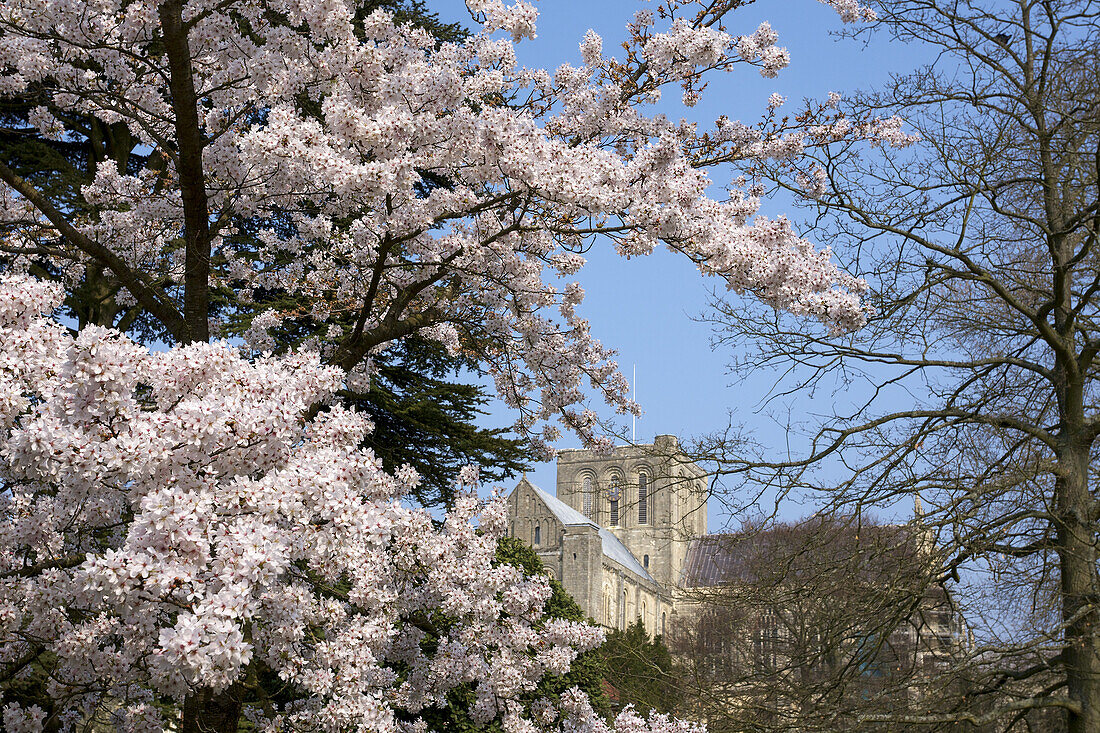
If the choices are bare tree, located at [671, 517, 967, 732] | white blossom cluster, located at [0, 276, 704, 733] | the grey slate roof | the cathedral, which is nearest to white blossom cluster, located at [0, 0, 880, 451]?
white blossom cluster, located at [0, 276, 704, 733]

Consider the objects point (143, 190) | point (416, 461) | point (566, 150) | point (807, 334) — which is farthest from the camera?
point (416, 461)

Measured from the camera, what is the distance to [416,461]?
1441 cm

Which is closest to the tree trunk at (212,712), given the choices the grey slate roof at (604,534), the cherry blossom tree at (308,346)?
the cherry blossom tree at (308,346)

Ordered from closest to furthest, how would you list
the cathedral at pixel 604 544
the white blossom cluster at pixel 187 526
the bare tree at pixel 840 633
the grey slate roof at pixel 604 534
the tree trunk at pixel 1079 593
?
1. the white blossom cluster at pixel 187 526
2. the tree trunk at pixel 1079 593
3. the bare tree at pixel 840 633
4. the cathedral at pixel 604 544
5. the grey slate roof at pixel 604 534

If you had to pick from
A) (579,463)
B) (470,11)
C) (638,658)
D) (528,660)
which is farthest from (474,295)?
(579,463)

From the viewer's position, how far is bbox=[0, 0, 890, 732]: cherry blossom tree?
4.00 metres

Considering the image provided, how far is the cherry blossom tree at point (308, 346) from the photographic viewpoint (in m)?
4.00

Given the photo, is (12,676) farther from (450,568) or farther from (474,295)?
(474,295)

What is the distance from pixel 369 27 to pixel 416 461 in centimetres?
854

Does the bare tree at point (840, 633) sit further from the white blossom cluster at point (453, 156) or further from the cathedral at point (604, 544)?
the cathedral at point (604, 544)

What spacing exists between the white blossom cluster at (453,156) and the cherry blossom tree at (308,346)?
0.03 meters

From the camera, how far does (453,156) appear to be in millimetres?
6801

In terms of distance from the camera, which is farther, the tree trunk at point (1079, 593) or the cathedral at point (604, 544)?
the cathedral at point (604, 544)

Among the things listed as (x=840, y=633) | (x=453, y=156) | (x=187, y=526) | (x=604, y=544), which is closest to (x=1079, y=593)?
(x=840, y=633)
